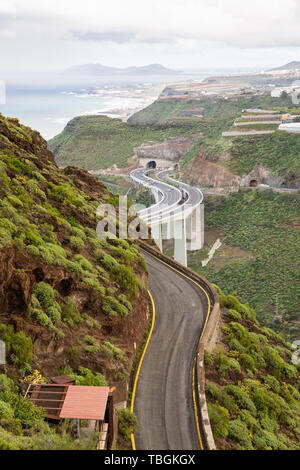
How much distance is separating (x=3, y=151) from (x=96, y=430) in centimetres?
1610

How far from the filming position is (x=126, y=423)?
15.7 m

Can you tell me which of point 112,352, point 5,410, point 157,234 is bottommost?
point 157,234

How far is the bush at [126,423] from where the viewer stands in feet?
50.2

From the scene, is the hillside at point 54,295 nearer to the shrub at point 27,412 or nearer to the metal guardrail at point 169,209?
the shrub at point 27,412

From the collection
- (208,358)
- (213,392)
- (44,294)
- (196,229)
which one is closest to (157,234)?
(196,229)

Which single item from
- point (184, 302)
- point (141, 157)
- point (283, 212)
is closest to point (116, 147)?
point (141, 157)

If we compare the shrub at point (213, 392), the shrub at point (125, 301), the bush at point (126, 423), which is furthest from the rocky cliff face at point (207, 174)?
the bush at point (126, 423)

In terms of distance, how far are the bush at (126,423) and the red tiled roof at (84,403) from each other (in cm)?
300

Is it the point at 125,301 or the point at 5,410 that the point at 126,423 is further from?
the point at 125,301

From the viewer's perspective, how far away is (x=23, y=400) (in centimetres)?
1285

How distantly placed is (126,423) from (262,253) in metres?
43.1

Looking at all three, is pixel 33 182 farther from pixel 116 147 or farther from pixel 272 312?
pixel 116 147

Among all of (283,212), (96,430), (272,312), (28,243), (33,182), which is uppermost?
(33,182)

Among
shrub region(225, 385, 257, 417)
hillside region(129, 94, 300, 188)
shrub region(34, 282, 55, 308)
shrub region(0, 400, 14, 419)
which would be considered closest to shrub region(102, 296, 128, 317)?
shrub region(34, 282, 55, 308)
